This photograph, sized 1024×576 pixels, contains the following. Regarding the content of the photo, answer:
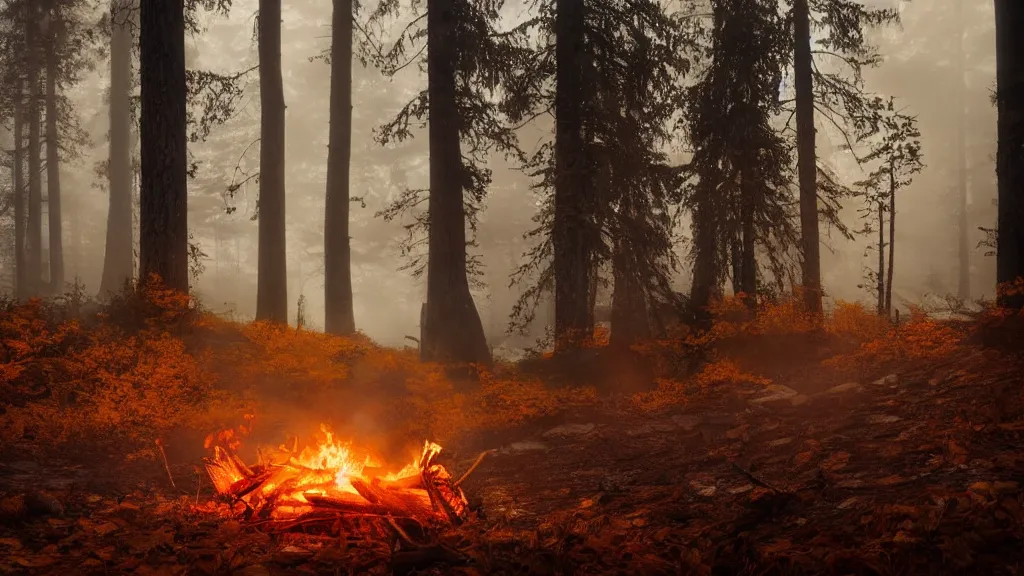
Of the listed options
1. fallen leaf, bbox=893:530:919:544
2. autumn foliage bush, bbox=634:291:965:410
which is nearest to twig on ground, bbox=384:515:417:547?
fallen leaf, bbox=893:530:919:544

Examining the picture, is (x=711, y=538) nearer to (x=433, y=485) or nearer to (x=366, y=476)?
(x=433, y=485)

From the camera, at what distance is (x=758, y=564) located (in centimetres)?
382

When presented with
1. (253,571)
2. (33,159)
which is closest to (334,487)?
(253,571)

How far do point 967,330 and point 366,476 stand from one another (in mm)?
9697

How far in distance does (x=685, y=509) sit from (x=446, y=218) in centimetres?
957

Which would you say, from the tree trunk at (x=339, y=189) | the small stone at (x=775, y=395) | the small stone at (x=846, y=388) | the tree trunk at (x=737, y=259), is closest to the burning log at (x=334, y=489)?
the small stone at (x=775, y=395)

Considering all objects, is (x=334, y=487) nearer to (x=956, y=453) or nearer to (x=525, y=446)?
(x=525, y=446)

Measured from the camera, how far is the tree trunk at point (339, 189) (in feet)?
55.1

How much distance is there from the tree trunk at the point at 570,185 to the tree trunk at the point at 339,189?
266 inches

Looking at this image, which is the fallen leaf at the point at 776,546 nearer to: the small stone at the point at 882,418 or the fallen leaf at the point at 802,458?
the fallen leaf at the point at 802,458

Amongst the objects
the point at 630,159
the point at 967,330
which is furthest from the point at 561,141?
the point at 967,330

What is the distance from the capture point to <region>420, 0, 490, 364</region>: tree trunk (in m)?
13.4

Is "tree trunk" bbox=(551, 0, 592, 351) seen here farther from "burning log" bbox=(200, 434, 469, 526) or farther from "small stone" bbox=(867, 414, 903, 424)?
"burning log" bbox=(200, 434, 469, 526)

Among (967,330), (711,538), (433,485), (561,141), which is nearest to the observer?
(711,538)
